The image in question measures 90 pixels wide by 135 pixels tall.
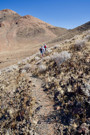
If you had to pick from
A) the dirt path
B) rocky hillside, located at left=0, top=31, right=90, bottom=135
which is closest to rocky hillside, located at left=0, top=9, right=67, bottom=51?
rocky hillside, located at left=0, top=31, right=90, bottom=135

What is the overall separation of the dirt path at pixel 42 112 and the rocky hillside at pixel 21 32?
2245 inches

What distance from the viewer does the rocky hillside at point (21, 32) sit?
66.9 meters

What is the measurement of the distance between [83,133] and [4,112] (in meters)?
3.29

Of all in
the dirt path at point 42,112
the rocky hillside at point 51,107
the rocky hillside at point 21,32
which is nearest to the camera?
the rocky hillside at point 51,107

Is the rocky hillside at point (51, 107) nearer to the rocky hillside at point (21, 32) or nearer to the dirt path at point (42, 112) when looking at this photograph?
the dirt path at point (42, 112)

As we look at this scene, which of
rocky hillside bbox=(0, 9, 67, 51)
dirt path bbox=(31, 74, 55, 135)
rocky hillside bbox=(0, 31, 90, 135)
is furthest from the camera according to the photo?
rocky hillside bbox=(0, 9, 67, 51)

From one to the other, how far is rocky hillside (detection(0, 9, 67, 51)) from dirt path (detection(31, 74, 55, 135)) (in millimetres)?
57029

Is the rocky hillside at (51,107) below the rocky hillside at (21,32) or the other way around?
below

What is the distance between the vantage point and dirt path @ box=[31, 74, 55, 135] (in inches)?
145

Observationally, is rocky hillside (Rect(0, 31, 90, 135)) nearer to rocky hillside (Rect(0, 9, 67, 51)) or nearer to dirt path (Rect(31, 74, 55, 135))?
dirt path (Rect(31, 74, 55, 135))

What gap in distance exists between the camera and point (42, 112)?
431 centimetres

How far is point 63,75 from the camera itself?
5977mm

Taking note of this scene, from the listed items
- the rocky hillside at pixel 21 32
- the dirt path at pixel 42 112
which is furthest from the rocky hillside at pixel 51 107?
the rocky hillside at pixel 21 32

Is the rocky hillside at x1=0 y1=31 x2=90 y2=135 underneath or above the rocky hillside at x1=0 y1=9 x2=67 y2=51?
underneath
